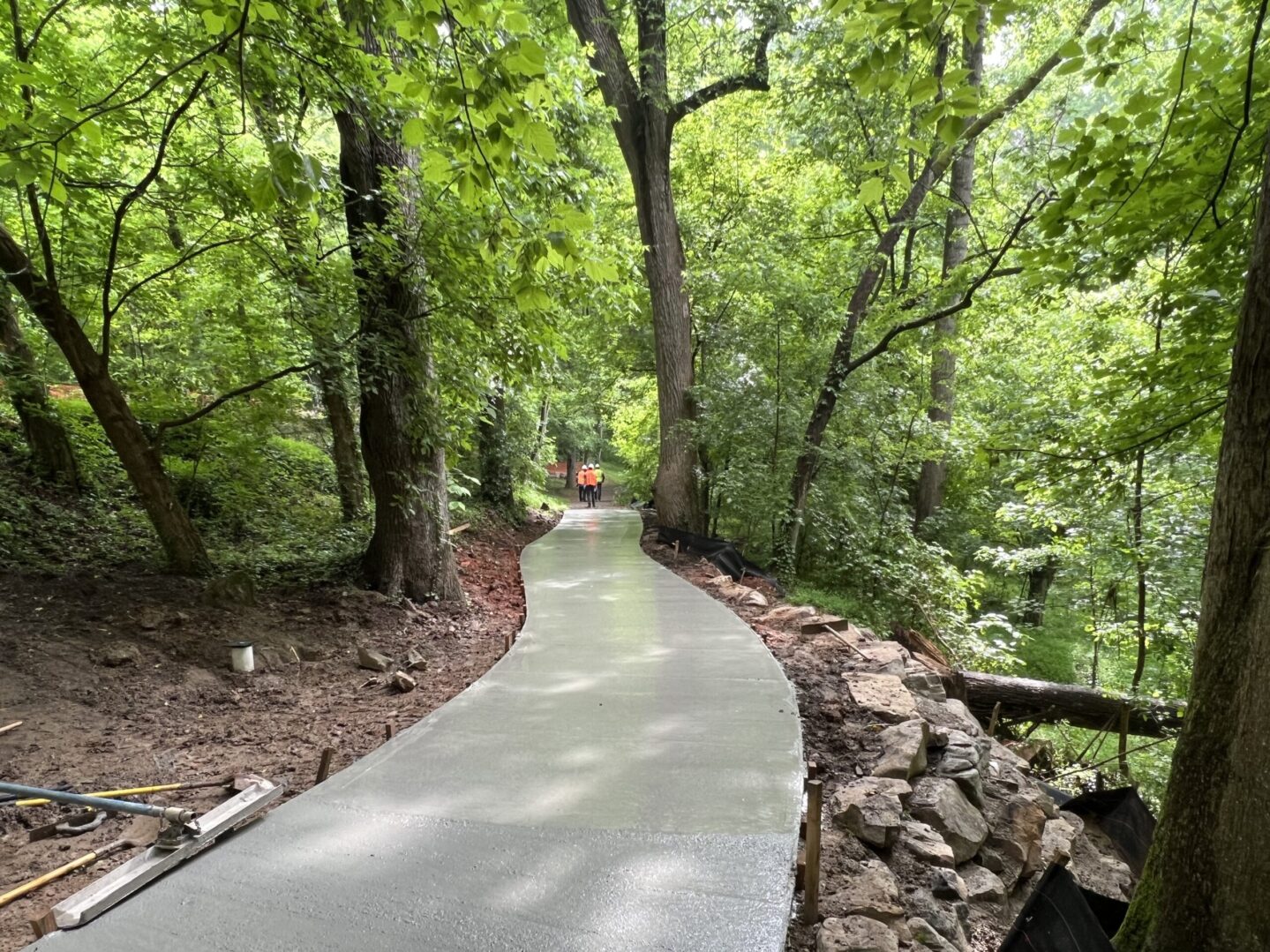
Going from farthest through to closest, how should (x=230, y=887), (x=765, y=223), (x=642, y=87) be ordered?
1. (x=765, y=223)
2. (x=642, y=87)
3. (x=230, y=887)

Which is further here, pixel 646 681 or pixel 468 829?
pixel 646 681

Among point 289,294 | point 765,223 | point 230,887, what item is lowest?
point 230,887

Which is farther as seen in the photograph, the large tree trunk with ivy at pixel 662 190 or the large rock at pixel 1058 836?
the large tree trunk with ivy at pixel 662 190

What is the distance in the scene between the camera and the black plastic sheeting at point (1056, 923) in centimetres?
181

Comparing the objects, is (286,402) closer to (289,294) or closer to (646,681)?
(289,294)

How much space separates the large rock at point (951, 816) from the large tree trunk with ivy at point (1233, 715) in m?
0.84

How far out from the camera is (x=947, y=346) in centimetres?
983

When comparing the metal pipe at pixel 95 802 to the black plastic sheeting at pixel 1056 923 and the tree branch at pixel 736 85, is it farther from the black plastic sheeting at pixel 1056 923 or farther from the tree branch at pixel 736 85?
the tree branch at pixel 736 85

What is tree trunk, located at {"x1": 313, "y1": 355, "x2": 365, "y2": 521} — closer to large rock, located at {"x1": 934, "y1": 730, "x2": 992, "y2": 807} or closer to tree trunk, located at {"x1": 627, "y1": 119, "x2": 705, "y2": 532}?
tree trunk, located at {"x1": 627, "y1": 119, "x2": 705, "y2": 532}

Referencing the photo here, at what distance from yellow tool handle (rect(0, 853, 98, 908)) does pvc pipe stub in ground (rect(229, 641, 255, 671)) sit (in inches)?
77.4

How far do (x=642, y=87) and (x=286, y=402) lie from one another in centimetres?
699

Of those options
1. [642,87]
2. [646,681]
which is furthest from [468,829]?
[642,87]

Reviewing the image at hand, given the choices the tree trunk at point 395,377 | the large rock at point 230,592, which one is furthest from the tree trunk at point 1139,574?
the large rock at point 230,592

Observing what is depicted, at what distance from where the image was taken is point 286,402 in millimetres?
6805
